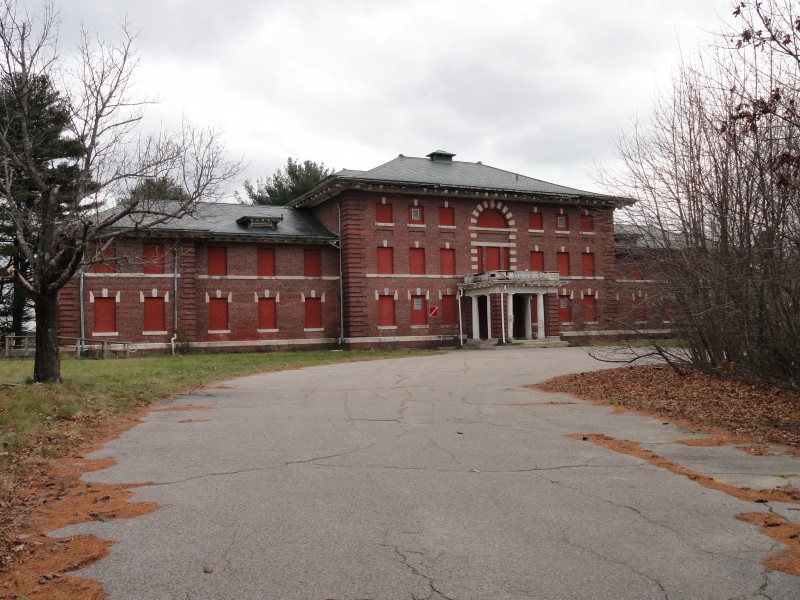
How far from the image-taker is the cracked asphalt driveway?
460 cm

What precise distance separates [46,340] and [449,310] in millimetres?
30093

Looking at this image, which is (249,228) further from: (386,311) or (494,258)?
(494,258)

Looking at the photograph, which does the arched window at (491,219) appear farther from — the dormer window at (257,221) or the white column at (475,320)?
the dormer window at (257,221)

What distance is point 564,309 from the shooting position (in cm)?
4719

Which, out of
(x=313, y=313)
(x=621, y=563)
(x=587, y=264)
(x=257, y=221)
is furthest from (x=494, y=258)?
(x=621, y=563)

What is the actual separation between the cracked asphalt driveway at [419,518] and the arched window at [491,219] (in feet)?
110

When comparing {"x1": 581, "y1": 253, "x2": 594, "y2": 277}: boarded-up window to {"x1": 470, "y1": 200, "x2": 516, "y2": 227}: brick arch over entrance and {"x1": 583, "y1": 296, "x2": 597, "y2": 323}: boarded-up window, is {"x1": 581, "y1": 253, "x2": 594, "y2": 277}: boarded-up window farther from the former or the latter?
{"x1": 470, "y1": 200, "x2": 516, "y2": 227}: brick arch over entrance

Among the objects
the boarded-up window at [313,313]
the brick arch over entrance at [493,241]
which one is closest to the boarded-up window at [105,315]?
the boarded-up window at [313,313]

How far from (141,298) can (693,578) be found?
36.5 m

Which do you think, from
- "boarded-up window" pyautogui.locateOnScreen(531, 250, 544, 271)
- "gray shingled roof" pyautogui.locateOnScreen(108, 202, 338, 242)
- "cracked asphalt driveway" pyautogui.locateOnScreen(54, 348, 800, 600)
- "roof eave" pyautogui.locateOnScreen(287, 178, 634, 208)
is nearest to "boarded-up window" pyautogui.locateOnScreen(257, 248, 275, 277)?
"gray shingled roof" pyautogui.locateOnScreen(108, 202, 338, 242)

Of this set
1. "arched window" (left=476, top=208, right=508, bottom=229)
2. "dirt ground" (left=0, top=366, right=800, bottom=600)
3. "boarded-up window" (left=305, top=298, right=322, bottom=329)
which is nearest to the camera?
"dirt ground" (left=0, top=366, right=800, bottom=600)

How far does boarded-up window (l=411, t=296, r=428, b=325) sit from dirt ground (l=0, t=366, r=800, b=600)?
26.1 m

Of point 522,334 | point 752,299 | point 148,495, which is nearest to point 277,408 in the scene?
point 148,495

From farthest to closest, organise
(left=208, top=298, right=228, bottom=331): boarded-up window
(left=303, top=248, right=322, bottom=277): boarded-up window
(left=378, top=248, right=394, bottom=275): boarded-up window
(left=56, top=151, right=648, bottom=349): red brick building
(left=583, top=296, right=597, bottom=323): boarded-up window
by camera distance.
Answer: (left=583, top=296, right=597, bottom=323): boarded-up window, (left=378, top=248, right=394, bottom=275): boarded-up window, (left=303, top=248, right=322, bottom=277): boarded-up window, (left=208, top=298, right=228, bottom=331): boarded-up window, (left=56, top=151, right=648, bottom=349): red brick building
